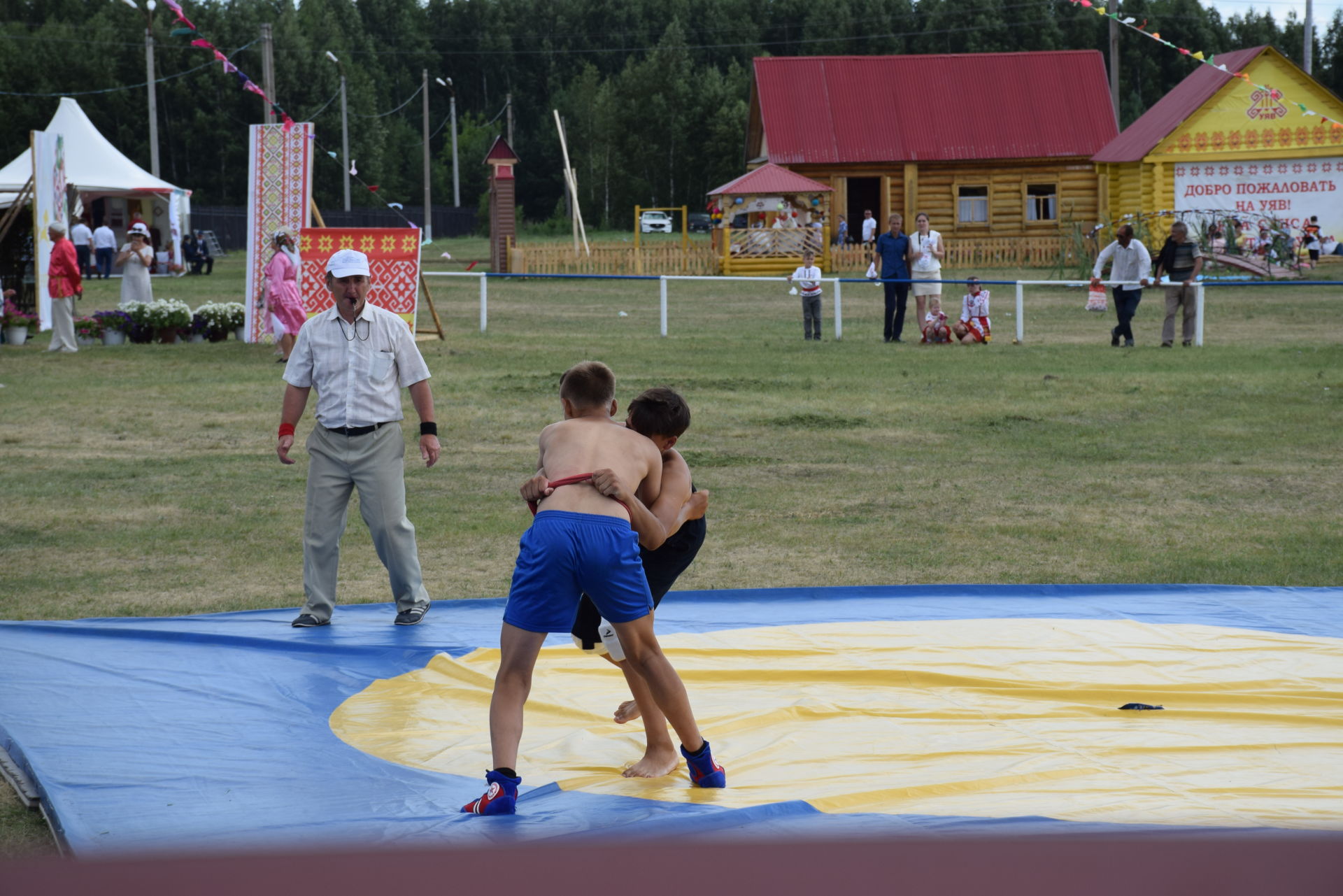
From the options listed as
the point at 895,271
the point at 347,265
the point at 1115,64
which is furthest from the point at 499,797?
the point at 1115,64

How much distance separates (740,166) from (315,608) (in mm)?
65972

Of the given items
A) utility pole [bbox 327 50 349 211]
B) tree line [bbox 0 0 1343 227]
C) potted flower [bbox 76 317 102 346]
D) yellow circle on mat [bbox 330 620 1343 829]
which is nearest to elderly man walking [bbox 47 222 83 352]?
potted flower [bbox 76 317 102 346]

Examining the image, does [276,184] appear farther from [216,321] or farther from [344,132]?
[344,132]

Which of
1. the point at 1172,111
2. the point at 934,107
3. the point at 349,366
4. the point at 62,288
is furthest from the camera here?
the point at 934,107

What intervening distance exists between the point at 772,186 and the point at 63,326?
20.6 m

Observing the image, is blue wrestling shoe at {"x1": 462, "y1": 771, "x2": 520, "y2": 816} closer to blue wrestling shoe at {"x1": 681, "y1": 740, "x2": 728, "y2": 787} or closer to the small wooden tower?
blue wrestling shoe at {"x1": 681, "y1": 740, "x2": 728, "y2": 787}

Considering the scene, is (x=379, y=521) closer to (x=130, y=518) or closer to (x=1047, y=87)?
(x=130, y=518)

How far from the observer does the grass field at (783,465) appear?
855 centimetres

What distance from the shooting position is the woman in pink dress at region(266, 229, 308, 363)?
1875 cm

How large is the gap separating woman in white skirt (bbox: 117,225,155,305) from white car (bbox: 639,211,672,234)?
3940 centimetres

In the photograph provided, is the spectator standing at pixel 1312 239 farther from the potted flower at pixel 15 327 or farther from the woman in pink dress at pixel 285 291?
the potted flower at pixel 15 327

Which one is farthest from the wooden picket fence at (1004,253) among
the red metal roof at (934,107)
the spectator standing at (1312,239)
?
the spectator standing at (1312,239)

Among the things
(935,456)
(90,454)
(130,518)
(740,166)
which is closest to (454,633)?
(130,518)

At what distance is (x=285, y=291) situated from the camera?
742 inches
